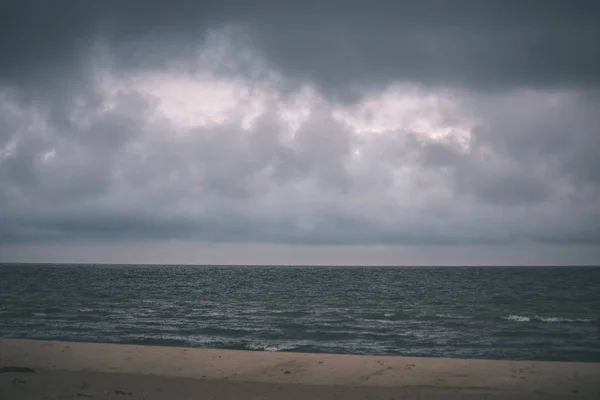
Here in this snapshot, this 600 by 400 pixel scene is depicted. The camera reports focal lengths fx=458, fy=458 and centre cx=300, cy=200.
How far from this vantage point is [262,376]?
15.9 meters

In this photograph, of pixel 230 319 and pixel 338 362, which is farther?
pixel 230 319

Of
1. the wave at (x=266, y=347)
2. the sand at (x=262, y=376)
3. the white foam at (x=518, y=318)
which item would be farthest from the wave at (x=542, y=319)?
the wave at (x=266, y=347)

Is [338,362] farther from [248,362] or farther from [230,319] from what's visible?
[230,319]

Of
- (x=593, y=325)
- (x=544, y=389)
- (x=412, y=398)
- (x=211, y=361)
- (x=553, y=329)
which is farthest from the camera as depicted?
(x=593, y=325)

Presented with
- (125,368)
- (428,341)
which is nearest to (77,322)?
(125,368)

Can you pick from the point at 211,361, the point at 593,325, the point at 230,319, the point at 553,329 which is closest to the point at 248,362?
the point at 211,361

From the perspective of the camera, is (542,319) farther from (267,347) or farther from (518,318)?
(267,347)

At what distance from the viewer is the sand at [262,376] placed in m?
13.2

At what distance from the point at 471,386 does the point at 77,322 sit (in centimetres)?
2947

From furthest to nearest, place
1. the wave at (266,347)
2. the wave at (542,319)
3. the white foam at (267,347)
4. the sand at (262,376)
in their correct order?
the wave at (542,319), the white foam at (267,347), the wave at (266,347), the sand at (262,376)

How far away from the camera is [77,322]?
111 ft

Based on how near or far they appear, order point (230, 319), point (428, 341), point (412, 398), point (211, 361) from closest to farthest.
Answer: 1. point (412, 398)
2. point (211, 361)
3. point (428, 341)
4. point (230, 319)

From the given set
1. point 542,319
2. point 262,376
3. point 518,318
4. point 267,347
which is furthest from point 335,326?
point 262,376

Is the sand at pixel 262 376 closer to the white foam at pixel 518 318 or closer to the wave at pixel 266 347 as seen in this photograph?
the wave at pixel 266 347
